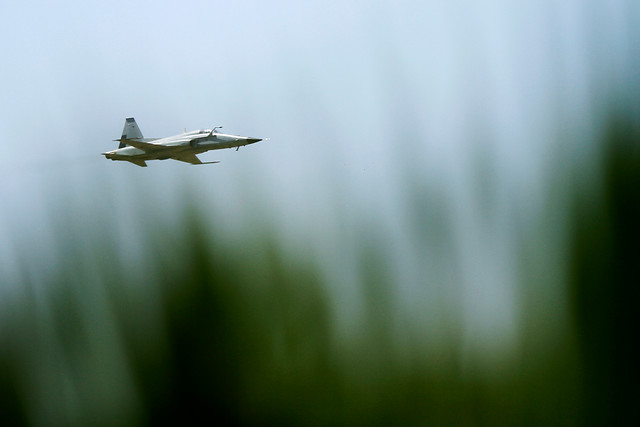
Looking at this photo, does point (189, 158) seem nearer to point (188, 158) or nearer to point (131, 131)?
point (188, 158)

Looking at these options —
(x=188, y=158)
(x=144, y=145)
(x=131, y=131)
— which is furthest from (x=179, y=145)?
(x=131, y=131)

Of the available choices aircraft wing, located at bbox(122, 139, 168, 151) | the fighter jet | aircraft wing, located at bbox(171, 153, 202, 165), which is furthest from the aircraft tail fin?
Result: aircraft wing, located at bbox(171, 153, 202, 165)

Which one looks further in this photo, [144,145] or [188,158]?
[188,158]

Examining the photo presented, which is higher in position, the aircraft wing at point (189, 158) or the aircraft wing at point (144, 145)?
the aircraft wing at point (144, 145)

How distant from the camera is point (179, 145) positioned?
12.1 meters

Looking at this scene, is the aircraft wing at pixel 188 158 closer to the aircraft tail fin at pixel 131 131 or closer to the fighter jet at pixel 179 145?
the fighter jet at pixel 179 145

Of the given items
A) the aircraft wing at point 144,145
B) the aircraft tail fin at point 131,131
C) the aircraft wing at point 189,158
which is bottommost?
the aircraft wing at point 189,158

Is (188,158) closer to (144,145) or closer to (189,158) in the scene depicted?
(189,158)

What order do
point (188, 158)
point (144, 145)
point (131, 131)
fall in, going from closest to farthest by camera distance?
point (144, 145), point (188, 158), point (131, 131)

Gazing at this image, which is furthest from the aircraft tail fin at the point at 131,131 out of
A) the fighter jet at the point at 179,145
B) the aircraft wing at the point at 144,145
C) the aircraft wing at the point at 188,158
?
the aircraft wing at the point at 188,158

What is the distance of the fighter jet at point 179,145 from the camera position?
12.0 meters

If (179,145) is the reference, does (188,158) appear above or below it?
below

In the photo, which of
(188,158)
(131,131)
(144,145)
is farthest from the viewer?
(131,131)

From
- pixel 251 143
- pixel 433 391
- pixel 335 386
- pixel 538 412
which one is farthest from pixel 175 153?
pixel 538 412
